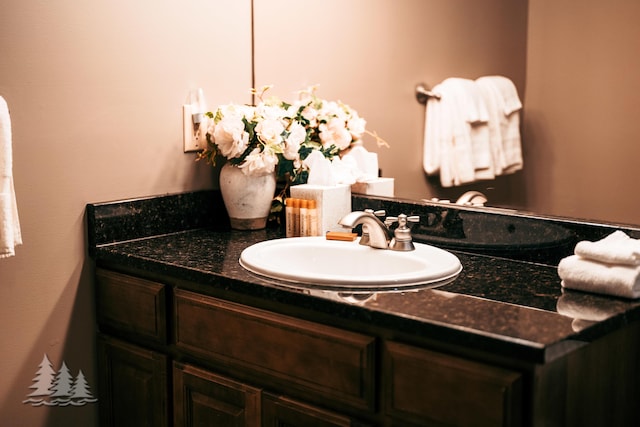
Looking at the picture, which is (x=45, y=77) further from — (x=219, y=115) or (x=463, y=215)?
(x=463, y=215)

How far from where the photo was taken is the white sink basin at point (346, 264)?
150 centimetres

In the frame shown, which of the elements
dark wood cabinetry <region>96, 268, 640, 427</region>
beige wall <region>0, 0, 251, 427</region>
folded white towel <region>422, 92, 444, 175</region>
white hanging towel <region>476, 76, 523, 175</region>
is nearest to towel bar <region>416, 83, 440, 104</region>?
folded white towel <region>422, 92, 444, 175</region>

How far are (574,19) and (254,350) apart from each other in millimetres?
913

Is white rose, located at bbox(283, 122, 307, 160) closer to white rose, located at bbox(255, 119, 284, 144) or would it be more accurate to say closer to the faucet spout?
white rose, located at bbox(255, 119, 284, 144)

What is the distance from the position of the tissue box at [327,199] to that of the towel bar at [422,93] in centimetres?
29

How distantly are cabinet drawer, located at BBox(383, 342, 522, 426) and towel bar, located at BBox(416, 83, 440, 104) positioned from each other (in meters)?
0.74

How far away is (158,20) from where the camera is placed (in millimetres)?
1997

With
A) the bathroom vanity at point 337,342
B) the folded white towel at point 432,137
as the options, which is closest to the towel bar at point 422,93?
the folded white towel at point 432,137

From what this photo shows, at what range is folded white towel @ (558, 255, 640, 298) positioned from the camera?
140 centimetres

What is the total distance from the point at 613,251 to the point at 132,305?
1.06m

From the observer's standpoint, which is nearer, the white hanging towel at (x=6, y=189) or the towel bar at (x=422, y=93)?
the white hanging towel at (x=6, y=189)

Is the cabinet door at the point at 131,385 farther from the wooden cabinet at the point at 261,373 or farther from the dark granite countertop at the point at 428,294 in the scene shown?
the dark granite countertop at the point at 428,294

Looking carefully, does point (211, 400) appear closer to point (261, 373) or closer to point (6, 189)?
point (261, 373)

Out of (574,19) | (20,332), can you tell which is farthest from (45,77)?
(574,19)
